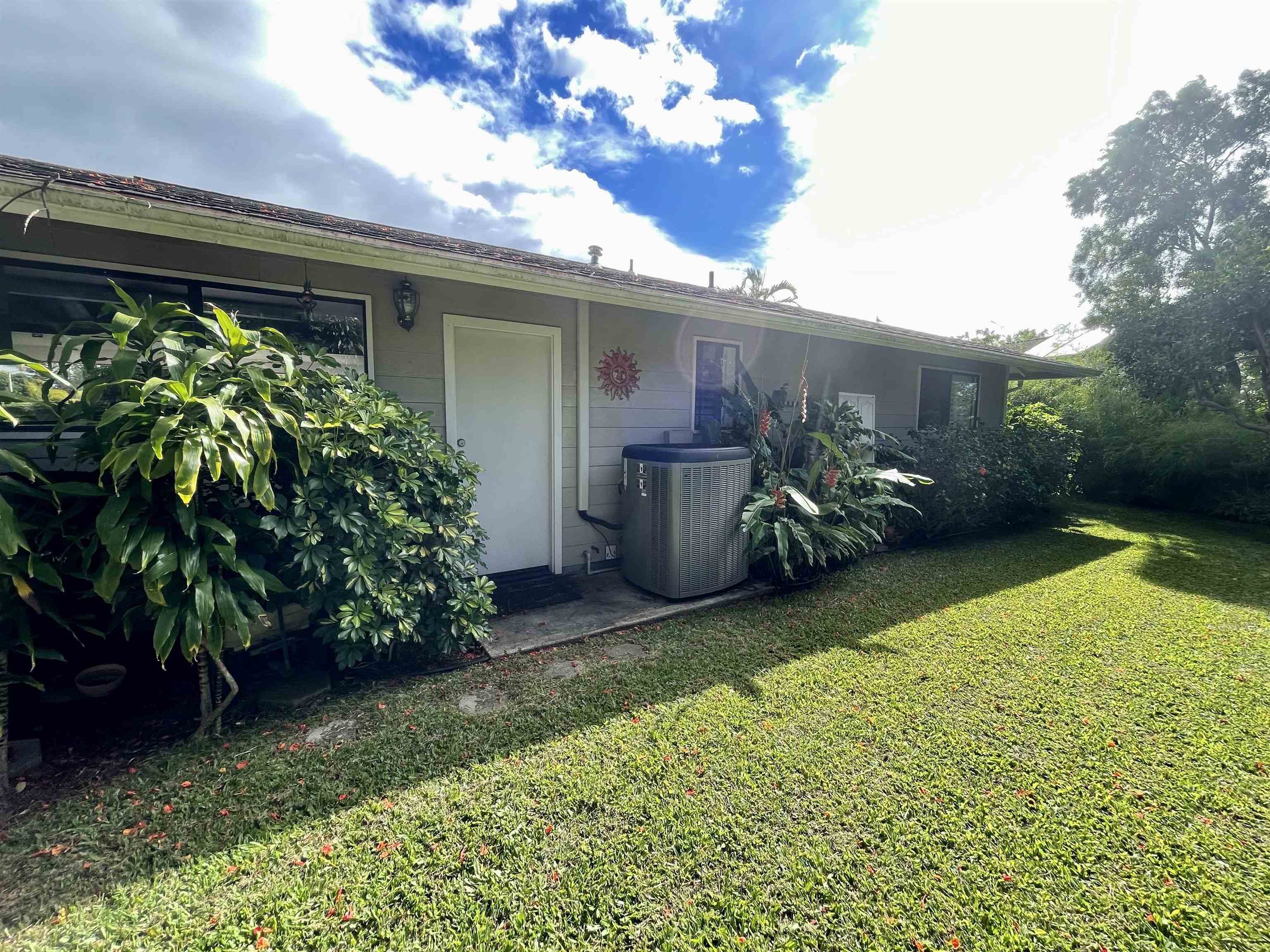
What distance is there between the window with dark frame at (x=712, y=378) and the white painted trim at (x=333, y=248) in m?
0.73

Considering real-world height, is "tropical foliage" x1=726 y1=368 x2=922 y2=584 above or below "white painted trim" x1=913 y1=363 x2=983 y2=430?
below

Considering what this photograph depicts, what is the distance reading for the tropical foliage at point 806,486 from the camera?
4102mm

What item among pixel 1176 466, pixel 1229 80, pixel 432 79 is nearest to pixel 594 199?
pixel 432 79

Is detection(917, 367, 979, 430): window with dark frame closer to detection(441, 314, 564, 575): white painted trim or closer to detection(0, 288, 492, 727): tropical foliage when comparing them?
detection(441, 314, 564, 575): white painted trim

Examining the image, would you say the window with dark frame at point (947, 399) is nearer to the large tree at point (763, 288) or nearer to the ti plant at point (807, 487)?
the ti plant at point (807, 487)

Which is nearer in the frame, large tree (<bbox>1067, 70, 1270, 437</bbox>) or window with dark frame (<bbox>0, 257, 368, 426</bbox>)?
window with dark frame (<bbox>0, 257, 368, 426</bbox>)

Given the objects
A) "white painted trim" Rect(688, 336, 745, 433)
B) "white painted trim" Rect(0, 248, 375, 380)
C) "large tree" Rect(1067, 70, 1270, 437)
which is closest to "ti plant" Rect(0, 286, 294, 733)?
"white painted trim" Rect(0, 248, 375, 380)

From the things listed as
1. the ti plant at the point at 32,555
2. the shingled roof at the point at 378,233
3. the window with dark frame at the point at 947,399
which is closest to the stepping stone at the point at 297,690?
the ti plant at the point at 32,555

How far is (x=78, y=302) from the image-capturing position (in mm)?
2760

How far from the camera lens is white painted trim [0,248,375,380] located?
2658 mm

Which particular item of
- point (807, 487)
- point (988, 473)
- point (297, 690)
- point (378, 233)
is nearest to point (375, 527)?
point (297, 690)

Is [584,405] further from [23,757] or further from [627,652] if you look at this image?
[23,757]

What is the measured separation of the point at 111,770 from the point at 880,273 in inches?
613

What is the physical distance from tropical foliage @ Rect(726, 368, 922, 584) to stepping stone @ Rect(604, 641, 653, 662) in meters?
1.38
